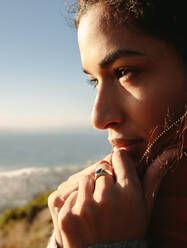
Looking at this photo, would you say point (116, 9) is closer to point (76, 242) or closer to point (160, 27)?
point (160, 27)

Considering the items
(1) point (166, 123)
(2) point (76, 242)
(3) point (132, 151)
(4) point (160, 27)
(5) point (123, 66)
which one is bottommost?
(2) point (76, 242)

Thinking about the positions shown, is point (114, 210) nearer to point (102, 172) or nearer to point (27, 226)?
point (102, 172)

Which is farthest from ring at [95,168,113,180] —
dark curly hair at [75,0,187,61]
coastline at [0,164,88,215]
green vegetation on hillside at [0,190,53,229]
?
coastline at [0,164,88,215]

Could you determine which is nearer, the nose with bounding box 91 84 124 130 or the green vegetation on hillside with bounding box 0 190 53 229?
the nose with bounding box 91 84 124 130

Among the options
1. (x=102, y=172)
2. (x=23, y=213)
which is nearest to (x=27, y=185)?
(x=23, y=213)

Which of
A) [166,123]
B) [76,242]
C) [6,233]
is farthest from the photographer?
[6,233]

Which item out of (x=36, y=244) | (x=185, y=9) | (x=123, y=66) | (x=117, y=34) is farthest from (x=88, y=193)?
(x=36, y=244)

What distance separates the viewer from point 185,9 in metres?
1.58

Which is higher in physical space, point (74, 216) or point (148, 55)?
point (148, 55)

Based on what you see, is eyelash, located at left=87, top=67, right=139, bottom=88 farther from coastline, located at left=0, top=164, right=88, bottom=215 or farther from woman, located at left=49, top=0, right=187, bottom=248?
coastline, located at left=0, top=164, right=88, bottom=215

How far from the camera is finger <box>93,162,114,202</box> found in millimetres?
1384

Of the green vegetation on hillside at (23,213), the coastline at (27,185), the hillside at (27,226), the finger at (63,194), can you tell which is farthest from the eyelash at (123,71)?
the coastline at (27,185)

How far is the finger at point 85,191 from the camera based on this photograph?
1.40m

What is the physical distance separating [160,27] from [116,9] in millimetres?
270
